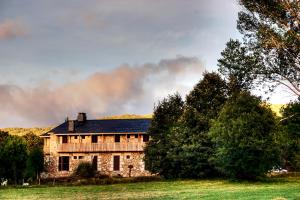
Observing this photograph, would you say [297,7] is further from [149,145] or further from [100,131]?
[100,131]

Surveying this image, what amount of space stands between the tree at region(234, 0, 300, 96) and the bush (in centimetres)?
3459

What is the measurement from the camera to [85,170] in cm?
6328

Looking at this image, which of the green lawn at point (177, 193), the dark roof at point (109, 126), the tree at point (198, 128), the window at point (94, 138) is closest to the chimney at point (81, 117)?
the dark roof at point (109, 126)

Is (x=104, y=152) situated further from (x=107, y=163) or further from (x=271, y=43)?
(x=271, y=43)

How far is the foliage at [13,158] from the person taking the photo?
188ft

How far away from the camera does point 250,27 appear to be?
3325cm

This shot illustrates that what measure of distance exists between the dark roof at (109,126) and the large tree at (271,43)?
113 feet

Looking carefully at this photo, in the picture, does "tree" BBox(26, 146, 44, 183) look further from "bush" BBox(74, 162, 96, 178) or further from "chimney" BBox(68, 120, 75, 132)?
"bush" BBox(74, 162, 96, 178)

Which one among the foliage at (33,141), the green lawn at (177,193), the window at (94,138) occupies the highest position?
the foliage at (33,141)

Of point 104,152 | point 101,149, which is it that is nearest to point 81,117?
point 101,149

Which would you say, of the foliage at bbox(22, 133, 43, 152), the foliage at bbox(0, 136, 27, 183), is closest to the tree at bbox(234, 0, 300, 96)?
the foliage at bbox(0, 136, 27, 183)

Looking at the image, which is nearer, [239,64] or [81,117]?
[239,64]

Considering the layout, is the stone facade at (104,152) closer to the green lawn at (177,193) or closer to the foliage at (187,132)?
the foliage at (187,132)

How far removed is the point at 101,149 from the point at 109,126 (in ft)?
11.8
